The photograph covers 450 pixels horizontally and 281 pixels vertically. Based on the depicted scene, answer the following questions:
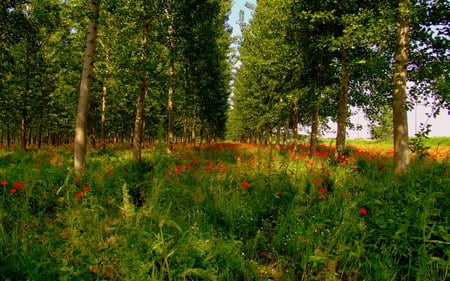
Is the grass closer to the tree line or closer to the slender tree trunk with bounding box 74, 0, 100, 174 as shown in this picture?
the tree line

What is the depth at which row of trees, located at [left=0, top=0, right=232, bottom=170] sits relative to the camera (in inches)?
274

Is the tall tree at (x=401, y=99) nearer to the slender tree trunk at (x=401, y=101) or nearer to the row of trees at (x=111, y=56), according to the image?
the slender tree trunk at (x=401, y=101)

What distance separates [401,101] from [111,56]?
1432 centimetres

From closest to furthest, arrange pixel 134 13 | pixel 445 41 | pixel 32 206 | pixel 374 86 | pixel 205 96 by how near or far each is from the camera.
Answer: pixel 32 206 < pixel 445 41 < pixel 134 13 < pixel 374 86 < pixel 205 96

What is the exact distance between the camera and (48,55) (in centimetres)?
1942

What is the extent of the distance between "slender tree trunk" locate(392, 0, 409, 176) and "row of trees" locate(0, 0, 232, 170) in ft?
19.0

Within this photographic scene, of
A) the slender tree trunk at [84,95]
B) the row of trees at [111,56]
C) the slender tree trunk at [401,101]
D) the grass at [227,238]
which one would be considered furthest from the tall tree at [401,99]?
the slender tree trunk at [84,95]

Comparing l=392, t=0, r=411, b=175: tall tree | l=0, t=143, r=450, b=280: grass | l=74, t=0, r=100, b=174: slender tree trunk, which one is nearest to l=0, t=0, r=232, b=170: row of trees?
l=74, t=0, r=100, b=174: slender tree trunk

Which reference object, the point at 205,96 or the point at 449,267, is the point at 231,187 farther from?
the point at 205,96

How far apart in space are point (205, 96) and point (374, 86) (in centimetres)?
1303

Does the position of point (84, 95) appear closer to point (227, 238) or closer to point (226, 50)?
point (227, 238)

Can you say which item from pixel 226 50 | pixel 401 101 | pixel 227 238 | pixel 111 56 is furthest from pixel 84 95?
pixel 226 50

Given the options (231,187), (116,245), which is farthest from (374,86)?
(116,245)

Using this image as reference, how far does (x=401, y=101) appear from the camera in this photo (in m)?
6.63
